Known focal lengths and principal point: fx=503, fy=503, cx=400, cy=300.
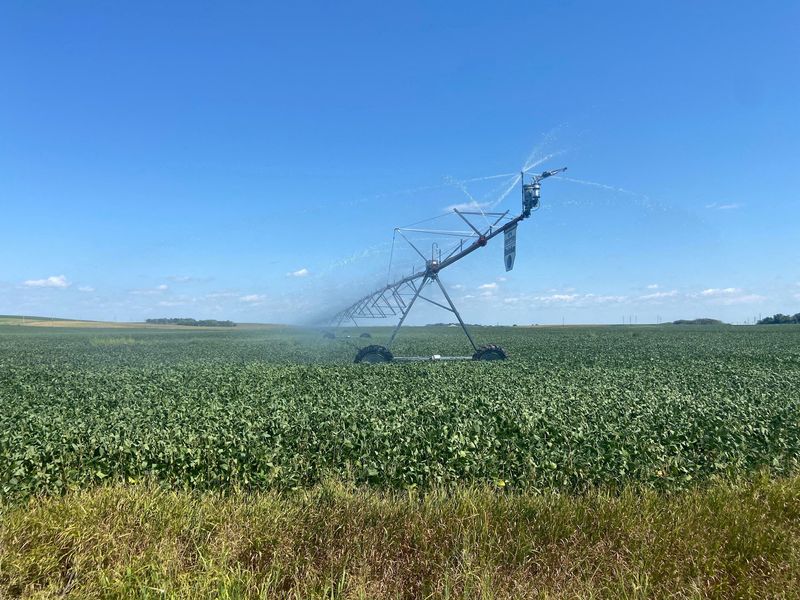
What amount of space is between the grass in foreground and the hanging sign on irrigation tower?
43.4 ft

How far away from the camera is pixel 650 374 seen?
49.0 ft

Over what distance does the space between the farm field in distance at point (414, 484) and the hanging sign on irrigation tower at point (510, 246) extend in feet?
23.1

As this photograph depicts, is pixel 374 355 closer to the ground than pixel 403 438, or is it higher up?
higher up

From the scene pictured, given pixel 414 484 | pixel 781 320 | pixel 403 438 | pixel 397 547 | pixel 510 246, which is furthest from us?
pixel 781 320

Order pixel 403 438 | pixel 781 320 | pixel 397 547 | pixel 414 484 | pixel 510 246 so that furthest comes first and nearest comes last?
pixel 781 320
pixel 510 246
pixel 403 438
pixel 414 484
pixel 397 547

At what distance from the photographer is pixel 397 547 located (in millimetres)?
4520

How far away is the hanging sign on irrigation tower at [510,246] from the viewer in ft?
59.6

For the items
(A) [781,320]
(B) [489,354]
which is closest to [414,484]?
(B) [489,354]

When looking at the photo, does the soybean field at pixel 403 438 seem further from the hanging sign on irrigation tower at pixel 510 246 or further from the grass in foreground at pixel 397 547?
the hanging sign on irrigation tower at pixel 510 246

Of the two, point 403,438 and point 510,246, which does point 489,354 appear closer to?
point 510,246

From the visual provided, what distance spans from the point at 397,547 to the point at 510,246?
14920 mm

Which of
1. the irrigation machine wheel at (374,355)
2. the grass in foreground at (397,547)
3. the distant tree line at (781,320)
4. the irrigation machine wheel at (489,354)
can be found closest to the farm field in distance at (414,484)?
the grass in foreground at (397,547)

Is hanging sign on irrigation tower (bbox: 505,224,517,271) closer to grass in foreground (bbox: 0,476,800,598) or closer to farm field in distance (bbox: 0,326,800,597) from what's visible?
farm field in distance (bbox: 0,326,800,597)

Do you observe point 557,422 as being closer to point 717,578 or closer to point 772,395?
point 717,578
